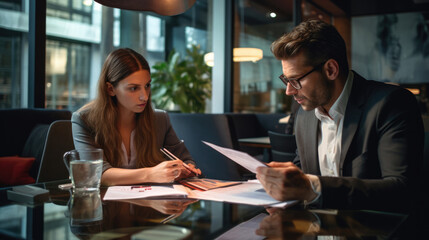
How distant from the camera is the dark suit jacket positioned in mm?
1055

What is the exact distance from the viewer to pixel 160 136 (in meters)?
1.89

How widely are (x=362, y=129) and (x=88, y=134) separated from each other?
3.94 ft

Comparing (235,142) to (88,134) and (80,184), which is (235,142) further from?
(80,184)

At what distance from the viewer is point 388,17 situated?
7.69 m

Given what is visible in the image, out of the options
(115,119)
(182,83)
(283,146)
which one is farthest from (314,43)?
(182,83)

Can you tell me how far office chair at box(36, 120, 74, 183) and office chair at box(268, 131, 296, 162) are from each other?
1720 mm

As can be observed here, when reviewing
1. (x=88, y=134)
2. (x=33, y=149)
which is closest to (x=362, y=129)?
(x=88, y=134)

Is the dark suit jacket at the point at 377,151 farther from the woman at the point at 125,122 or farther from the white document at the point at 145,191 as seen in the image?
the woman at the point at 125,122

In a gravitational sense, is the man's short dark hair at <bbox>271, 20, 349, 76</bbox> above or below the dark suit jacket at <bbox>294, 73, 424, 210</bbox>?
above

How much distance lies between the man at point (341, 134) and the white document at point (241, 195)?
0.04m

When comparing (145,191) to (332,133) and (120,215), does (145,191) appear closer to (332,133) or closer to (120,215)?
(120,215)

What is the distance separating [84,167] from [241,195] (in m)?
0.53

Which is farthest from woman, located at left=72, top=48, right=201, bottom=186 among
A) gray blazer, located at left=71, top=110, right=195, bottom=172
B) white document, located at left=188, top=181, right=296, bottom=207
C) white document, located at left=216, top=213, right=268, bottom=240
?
white document, located at left=216, top=213, right=268, bottom=240

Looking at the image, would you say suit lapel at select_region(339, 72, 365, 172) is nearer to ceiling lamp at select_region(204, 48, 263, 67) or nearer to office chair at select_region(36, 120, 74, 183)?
office chair at select_region(36, 120, 74, 183)
